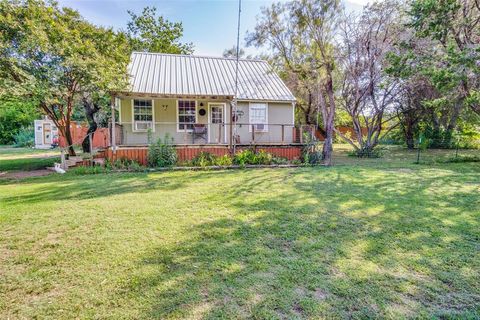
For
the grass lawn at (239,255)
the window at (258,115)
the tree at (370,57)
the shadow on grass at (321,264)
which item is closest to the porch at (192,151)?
the window at (258,115)

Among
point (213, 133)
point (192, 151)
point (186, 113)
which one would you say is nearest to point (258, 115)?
point (213, 133)

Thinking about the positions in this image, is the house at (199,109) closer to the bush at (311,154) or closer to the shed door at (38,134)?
the bush at (311,154)

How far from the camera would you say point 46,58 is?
10.0 m

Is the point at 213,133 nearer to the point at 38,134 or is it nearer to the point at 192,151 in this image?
the point at 192,151

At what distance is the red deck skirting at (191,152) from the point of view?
10.6 m

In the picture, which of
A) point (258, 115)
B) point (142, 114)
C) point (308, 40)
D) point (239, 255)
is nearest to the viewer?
point (239, 255)

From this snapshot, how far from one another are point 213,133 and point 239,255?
10440 mm

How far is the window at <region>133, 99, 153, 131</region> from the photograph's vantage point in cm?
1251

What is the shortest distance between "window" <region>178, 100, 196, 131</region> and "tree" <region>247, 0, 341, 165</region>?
6.41m

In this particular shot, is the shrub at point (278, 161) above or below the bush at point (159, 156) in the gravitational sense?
below

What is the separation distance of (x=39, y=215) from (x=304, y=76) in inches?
592

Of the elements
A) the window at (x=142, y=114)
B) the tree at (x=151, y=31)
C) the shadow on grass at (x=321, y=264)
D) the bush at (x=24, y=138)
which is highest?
the tree at (x=151, y=31)

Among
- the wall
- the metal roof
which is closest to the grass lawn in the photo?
the wall

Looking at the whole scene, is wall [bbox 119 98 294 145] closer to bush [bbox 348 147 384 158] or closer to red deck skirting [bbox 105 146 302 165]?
red deck skirting [bbox 105 146 302 165]
